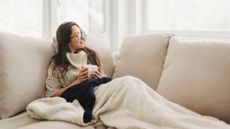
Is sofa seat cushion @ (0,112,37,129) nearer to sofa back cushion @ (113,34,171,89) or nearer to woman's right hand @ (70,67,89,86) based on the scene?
woman's right hand @ (70,67,89,86)

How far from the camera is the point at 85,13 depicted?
3.40 m

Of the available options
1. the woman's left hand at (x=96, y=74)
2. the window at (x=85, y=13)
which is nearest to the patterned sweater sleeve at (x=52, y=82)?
the woman's left hand at (x=96, y=74)

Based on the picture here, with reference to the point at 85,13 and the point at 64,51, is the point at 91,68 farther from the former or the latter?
the point at 85,13

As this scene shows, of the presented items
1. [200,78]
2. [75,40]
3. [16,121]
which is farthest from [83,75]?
[200,78]

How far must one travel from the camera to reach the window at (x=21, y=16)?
3.05 metres

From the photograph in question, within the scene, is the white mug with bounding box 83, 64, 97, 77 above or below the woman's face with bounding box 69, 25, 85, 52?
below

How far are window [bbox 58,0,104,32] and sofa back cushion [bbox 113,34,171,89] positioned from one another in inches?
35.4

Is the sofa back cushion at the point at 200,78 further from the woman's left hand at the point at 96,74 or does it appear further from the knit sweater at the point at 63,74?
the knit sweater at the point at 63,74

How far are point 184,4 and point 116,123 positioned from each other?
162 cm

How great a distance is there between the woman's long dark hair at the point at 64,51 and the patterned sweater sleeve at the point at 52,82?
5 cm

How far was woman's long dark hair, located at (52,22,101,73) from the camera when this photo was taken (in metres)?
2.31

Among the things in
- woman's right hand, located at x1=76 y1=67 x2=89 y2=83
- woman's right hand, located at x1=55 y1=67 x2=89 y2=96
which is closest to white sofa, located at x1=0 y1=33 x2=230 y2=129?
woman's right hand, located at x1=55 y1=67 x2=89 y2=96

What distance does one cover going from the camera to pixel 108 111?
1924mm

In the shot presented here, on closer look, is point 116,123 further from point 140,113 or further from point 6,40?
point 6,40
